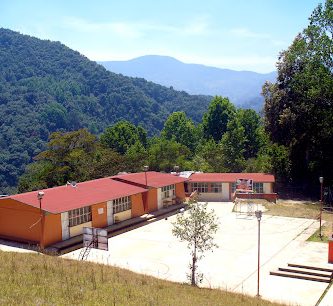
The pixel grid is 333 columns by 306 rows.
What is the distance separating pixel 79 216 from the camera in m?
27.4

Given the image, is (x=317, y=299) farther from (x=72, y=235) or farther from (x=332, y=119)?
(x=332, y=119)

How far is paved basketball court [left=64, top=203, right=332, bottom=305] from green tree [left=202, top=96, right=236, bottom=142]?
3956 centimetres

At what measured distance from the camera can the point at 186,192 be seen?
137 feet

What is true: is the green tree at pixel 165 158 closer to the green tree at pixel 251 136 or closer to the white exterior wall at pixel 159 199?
the green tree at pixel 251 136

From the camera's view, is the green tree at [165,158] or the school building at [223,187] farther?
the green tree at [165,158]

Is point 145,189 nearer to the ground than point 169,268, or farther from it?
farther from it

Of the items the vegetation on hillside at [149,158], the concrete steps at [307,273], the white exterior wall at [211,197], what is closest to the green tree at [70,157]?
the vegetation on hillside at [149,158]

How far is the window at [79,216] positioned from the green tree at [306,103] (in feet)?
76.1

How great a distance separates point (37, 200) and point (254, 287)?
45.1 feet

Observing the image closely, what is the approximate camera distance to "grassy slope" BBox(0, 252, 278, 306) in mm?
12211

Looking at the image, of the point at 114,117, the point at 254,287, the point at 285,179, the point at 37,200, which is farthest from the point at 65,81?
the point at 254,287

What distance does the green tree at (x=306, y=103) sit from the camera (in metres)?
39.7

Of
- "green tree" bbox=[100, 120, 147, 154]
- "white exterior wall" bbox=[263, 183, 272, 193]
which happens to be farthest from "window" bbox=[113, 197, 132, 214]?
"green tree" bbox=[100, 120, 147, 154]

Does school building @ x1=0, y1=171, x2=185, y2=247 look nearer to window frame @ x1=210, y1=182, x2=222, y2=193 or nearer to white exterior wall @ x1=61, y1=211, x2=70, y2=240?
white exterior wall @ x1=61, y1=211, x2=70, y2=240
